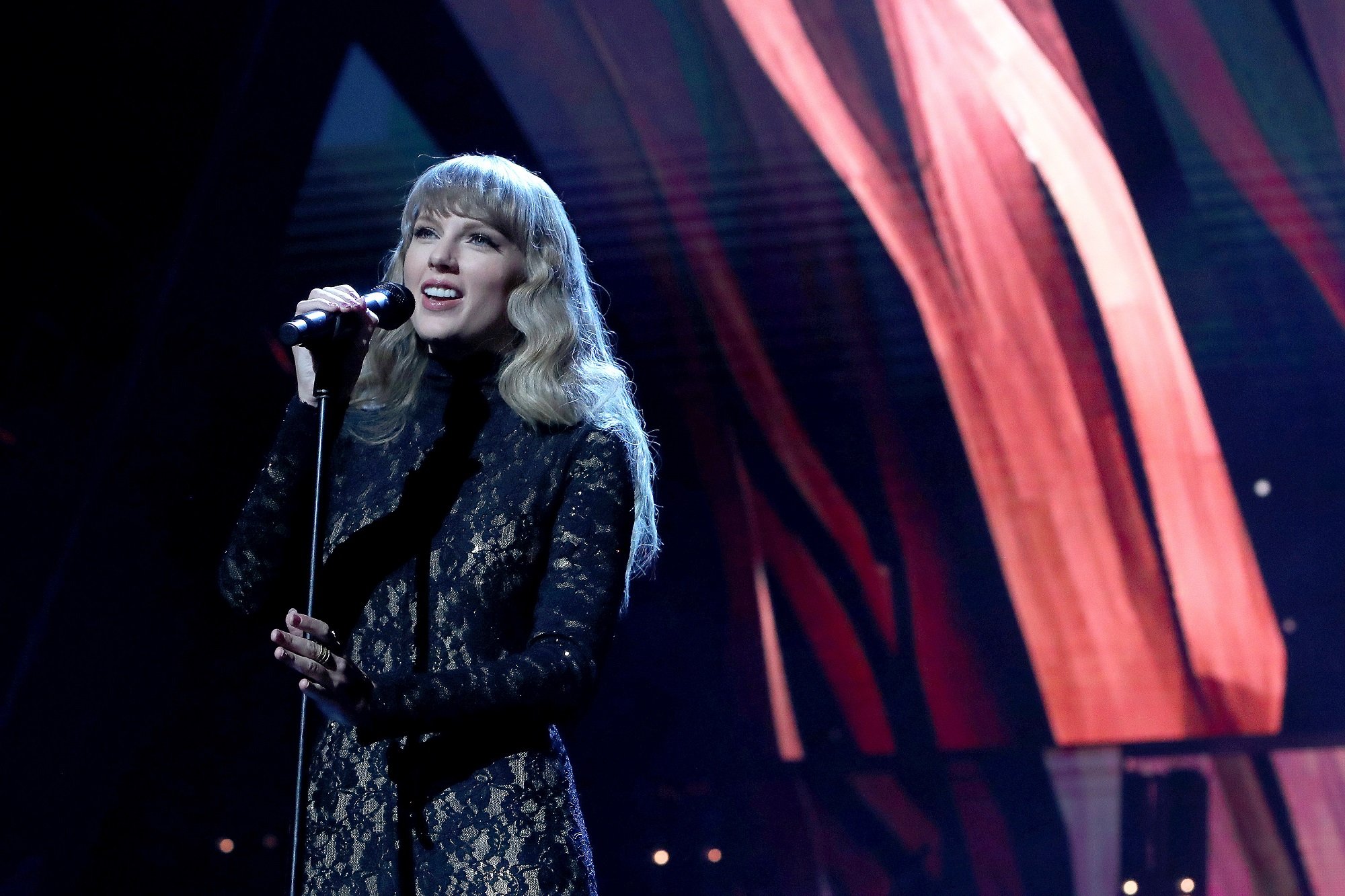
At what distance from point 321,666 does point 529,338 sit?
0.54m

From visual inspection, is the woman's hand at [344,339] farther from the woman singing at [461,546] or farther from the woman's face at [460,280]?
the woman's face at [460,280]

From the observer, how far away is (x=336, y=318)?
107 centimetres

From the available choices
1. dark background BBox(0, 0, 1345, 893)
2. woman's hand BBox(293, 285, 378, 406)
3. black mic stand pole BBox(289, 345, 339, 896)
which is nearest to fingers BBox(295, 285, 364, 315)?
woman's hand BBox(293, 285, 378, 406)

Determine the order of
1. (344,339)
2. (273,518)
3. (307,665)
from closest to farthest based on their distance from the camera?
(307,665) → (344,339) → (273,518)

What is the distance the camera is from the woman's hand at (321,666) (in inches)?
34.3

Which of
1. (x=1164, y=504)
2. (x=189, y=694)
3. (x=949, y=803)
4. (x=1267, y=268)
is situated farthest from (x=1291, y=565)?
(x=189, y=694)

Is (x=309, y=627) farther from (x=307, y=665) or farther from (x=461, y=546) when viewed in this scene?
(x=461, y=546)

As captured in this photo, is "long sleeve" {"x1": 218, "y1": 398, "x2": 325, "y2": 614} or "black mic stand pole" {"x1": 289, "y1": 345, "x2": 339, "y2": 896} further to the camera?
"long sleeve" {"x1": 218, "y1": 398, "x2": 325, "y2": 614}

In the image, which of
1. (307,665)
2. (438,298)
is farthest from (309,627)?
(438,298)

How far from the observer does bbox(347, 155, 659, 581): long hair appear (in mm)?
1300

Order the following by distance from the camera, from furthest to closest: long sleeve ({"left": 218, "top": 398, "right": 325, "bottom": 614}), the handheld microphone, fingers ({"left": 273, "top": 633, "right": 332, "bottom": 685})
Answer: long sleeve ({"left": 218, "top": 398, "right": 325, "bottom": 614}), the handheld microphone, fingers ({"left": 273, "top": 633, "right": 332, "bottom": 685})

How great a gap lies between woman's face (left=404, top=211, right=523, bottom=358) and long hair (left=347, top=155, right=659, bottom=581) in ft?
0.04

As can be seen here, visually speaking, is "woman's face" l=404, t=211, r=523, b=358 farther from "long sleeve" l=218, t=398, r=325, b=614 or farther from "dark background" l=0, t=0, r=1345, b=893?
"dark background" l=0, t=0, r=1345, b=893

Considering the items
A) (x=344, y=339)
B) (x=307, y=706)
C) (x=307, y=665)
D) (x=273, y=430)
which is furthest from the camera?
(x=273, y=430)
